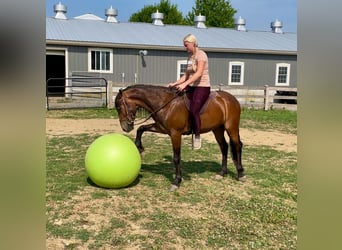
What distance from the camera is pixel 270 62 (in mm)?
23094

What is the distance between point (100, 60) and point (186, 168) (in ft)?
47.9

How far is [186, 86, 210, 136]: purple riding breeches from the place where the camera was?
17.8 ft

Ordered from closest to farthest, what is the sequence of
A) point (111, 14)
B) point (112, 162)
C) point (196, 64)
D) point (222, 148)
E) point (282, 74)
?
1. point (112, 162)
2. point (196, 64)
3. point (222, 148)
4. point (282, 74)
5. point (111, 14)

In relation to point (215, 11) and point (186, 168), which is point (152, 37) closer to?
point (186, 168)

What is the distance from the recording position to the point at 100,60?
20094 millimetres

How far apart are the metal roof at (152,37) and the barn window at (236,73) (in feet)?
2.99

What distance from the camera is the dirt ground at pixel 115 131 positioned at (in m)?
9.70

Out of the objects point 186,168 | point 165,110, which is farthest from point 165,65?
point 165,110

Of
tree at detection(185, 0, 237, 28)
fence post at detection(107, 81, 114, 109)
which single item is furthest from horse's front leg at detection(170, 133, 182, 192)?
tree at detection(185, 0, 237, 28)

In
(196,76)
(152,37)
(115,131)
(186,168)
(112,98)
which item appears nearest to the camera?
(196,76)
